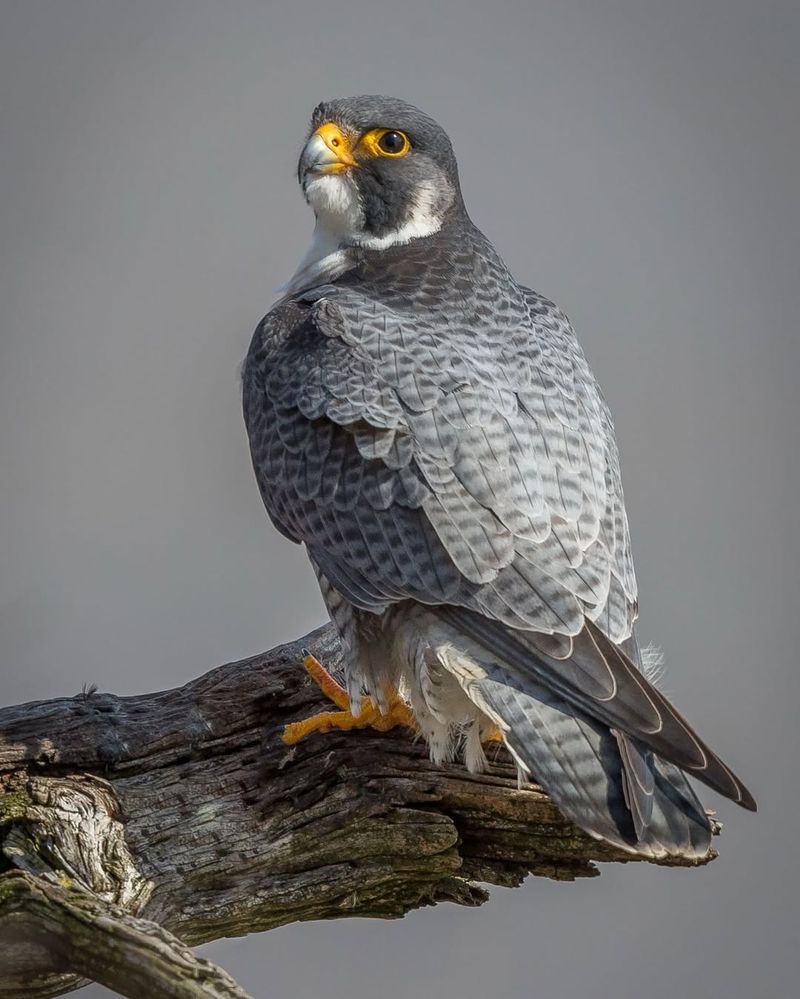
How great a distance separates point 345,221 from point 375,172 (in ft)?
0.46

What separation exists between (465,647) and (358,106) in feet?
4.67

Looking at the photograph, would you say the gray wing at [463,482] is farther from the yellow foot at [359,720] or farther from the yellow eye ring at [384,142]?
the yellow eye ring at [384,142]

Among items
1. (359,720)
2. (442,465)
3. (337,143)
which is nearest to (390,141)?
(337,143)

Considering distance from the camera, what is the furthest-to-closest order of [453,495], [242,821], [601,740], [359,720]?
[359,720]
[242,821]
[453,495]
[601,740]

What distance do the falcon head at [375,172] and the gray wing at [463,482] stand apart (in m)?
0.30

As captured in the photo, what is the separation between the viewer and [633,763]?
85.2 inches

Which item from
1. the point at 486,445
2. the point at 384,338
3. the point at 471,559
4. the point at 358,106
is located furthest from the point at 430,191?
the point at 471,559

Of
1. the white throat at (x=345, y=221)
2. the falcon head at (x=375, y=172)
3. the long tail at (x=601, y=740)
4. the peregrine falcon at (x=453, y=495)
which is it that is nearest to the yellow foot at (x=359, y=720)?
the peregrine falcon at (x=453, y=495)

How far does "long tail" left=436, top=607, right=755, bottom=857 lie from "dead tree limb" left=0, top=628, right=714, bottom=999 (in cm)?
27

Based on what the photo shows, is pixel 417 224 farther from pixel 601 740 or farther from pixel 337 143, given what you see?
pixel 601 740

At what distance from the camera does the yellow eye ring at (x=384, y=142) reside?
122 inches

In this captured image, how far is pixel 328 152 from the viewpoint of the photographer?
305 centimetres

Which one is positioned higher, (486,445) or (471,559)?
(486,445)

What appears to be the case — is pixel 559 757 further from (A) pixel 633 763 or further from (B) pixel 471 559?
(B) pixel 471 559
